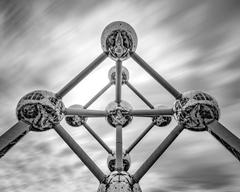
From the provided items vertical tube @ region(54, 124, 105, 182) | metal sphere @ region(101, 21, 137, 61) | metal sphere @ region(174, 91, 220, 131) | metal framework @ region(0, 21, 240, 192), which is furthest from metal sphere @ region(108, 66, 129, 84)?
vertical tube @ region(54, 124, 105, 182)

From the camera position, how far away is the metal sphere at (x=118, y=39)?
5621 mm

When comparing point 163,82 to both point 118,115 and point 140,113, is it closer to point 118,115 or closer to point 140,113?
point 140,113

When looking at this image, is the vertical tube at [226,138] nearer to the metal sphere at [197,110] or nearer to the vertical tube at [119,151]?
the metal sphere at [197,110]

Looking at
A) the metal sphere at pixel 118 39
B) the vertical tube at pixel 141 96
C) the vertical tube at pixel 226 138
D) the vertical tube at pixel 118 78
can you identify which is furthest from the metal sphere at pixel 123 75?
the vertical tube at pixel 226 138

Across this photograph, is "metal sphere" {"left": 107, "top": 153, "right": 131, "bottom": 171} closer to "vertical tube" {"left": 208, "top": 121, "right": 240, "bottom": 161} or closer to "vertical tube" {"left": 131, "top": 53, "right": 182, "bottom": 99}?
"vertical tube" {"left": 131, "top": 53, "right": 182, "bottom": 99}

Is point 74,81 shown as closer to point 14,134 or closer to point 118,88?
point 14,134

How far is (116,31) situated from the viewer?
18.4ft

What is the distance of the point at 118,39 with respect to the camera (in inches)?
222

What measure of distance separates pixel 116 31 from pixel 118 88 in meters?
2.09

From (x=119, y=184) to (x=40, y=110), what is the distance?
249 centimetres

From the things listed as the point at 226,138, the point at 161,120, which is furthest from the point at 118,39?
the point at 161,120

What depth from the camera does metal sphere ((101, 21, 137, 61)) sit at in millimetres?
5621

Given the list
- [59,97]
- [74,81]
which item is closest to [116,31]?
[74,81]

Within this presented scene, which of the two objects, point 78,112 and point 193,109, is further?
point 78,112
